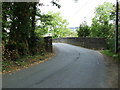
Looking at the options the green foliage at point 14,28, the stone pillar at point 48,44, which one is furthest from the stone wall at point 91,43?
the green foliage at point 14,28

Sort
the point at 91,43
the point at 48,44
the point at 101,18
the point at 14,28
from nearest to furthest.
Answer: the point at 14,28 < the point at 48,44 < the point at 91,43 < the point at 101,18

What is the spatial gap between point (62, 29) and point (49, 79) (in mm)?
37918

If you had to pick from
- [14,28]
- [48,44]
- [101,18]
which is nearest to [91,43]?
[48,44]

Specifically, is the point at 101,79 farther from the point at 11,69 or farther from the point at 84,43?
the point at 84,43

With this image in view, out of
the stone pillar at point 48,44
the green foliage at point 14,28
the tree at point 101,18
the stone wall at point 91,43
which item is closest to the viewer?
the green foliage at point 14,28

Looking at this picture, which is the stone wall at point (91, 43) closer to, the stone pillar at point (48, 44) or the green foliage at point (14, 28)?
the stone pillar at point (48, 44)

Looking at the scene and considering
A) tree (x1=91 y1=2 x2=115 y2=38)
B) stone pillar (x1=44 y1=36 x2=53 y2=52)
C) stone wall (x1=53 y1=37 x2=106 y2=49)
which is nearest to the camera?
stone pillar (x1=44 y1=36 x2=53 y2=52)

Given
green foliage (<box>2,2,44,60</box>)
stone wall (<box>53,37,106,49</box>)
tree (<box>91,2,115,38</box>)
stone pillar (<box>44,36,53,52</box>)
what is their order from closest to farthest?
green foliage (<box>2,2,44,60</box>)
stone pillar (<box>44,36,53,52</box>)
stone wall (<box>53,37,106,49</box>)
tree (<box>91,2,115,38</box>)

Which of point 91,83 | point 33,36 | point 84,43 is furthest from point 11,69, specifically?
point 84,43

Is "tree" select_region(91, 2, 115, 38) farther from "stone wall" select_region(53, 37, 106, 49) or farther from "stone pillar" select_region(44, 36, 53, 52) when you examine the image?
"stone pillar" select_region(44, 36, 53, 52)

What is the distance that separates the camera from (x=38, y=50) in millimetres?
14555

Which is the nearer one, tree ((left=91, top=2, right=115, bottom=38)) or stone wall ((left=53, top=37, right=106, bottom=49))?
stone wall ((left=53, top=37, right=106, bottom=49))

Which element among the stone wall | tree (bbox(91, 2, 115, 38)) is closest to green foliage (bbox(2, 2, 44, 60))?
the stone wall

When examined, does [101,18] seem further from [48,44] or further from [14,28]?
[14,28]
